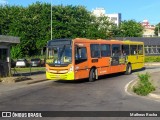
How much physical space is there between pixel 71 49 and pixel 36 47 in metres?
53.8

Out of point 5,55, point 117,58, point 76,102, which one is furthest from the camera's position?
point 117,58

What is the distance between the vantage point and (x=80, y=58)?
23.9m

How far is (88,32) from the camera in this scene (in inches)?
3206

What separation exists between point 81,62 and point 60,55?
1.38 m

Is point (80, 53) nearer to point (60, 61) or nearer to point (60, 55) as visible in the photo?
point (60, 55)

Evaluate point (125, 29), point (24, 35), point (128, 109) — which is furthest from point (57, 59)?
point (125, 29)

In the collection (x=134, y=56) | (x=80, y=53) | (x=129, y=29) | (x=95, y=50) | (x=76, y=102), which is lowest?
(x=76, y=102)

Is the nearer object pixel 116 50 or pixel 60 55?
pixel 60 55

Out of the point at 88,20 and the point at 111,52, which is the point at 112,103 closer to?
the point at 111,52

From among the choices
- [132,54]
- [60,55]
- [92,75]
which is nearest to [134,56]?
[132,54]

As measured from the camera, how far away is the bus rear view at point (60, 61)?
23.2 m

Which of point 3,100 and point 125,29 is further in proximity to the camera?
point 125,29

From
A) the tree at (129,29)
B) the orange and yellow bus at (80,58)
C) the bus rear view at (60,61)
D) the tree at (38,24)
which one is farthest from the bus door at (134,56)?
the tree at (129,29)

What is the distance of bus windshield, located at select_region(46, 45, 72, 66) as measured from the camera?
76.6ft
